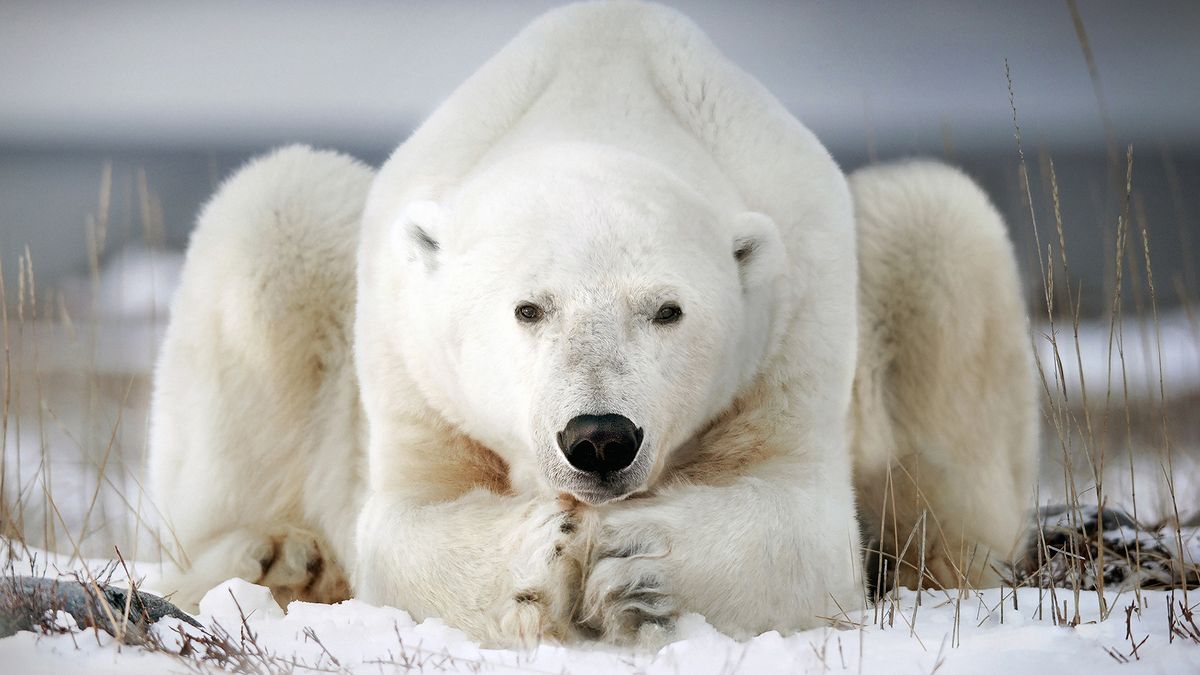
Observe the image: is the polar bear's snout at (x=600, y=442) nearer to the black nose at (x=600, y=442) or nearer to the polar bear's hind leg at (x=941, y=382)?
the black nose at (x=600, y=442)

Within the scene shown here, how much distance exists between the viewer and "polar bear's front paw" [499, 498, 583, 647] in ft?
7.52

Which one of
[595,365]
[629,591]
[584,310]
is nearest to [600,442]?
[595,365]

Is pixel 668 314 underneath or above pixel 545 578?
above

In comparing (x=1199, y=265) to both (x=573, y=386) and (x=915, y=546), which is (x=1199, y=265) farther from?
(x=573, y=386)

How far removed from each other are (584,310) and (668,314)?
7.1 inches

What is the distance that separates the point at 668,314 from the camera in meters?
2.29

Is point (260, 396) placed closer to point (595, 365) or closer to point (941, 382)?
point (595, 365)

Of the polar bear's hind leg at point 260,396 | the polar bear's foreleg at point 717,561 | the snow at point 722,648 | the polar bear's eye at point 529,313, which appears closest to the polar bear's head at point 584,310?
the polar bear's eye at point 529,313

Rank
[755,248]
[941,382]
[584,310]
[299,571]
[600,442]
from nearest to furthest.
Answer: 1. [600,442]
2. [584,310]
3. [755,248]
4. [299,571]
5. [941,382]

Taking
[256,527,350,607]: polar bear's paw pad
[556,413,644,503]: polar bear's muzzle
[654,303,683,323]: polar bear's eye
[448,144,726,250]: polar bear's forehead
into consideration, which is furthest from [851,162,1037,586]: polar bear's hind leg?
[256,527,350,607]: polar bear's paw pad

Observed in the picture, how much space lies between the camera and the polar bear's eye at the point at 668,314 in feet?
7.48

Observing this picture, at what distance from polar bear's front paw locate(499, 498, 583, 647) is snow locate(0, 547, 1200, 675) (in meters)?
0.09

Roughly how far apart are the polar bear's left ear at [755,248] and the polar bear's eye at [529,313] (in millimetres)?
518

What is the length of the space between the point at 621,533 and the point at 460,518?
0.40 m
